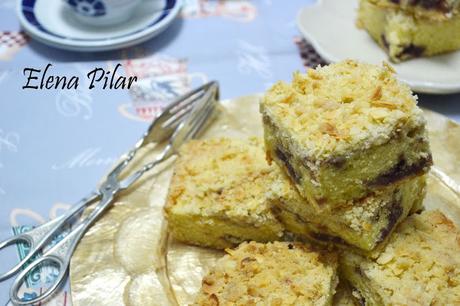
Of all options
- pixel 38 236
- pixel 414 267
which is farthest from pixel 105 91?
pixel 414 267

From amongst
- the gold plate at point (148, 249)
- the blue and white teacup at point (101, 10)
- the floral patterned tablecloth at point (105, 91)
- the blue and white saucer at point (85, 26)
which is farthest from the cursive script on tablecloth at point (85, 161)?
the blue and white teacup at point (101, 10)

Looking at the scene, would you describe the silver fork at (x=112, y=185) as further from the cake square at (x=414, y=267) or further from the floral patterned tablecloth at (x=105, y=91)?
the cake square at (x=414, y=267)

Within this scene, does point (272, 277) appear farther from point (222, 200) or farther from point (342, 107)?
point (342, 107)

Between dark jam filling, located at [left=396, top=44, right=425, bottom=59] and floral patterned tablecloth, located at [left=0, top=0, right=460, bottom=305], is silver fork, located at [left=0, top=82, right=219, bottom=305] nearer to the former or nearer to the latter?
floral patterned tablecloth, located at [left=0, top=0, right=460, bottom=305]

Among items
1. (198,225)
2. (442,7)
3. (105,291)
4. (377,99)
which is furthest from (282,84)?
(442,7)

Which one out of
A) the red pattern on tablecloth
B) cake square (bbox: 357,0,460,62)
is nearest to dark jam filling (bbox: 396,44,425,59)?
cake square (bbox: 357,0,460,62)

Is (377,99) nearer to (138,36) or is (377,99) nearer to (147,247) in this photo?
(147,247)
